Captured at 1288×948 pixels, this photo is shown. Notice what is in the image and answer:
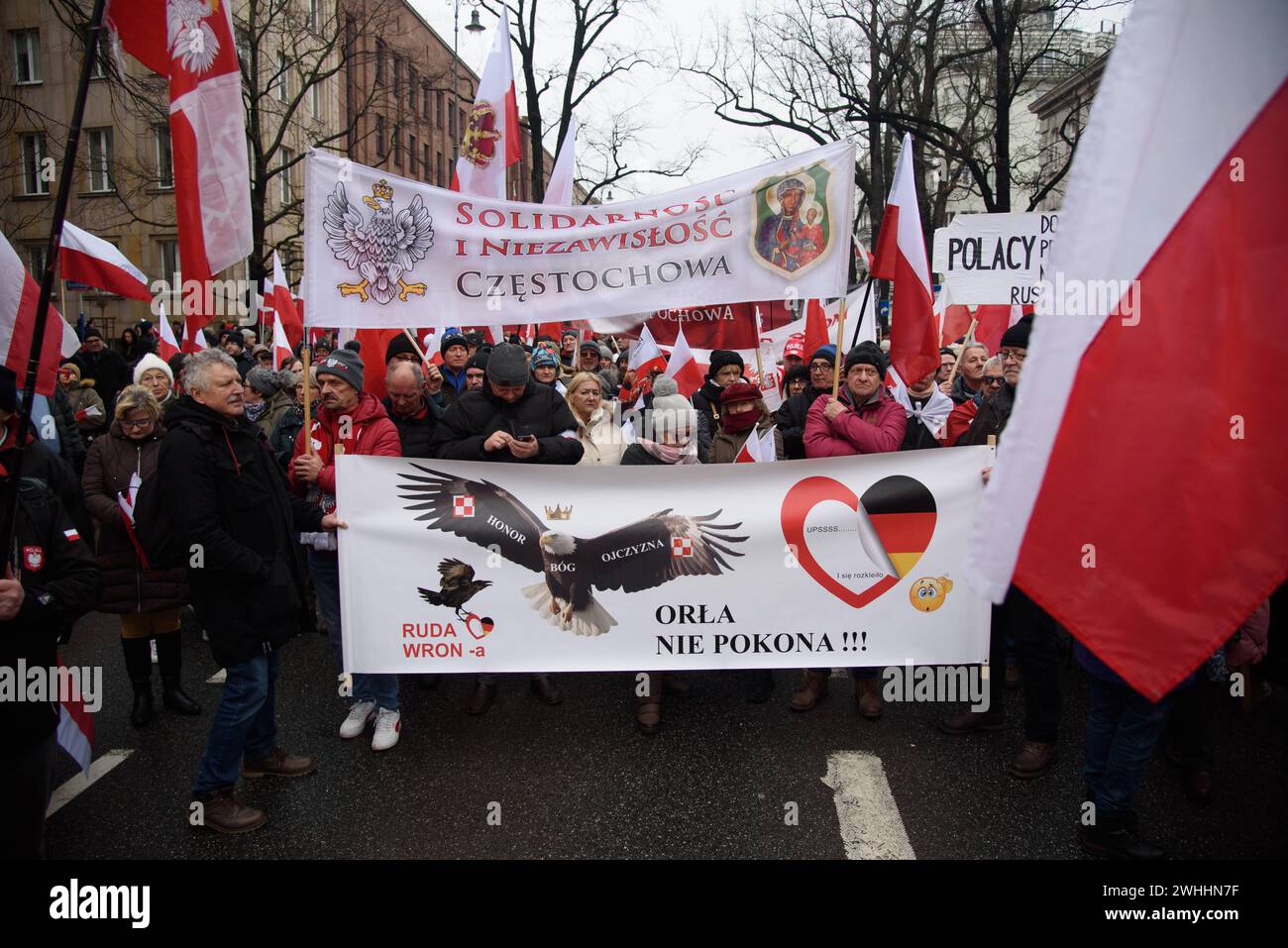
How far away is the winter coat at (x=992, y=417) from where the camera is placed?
→ 173 inches

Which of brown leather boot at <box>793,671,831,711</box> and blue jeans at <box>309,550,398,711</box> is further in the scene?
brown leather boot at <box>793,671,831,711</box>

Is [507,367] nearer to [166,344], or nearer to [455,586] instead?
[455,586]

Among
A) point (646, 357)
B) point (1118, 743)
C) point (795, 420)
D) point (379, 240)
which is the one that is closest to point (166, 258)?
point (646, 357)

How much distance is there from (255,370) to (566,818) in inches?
196

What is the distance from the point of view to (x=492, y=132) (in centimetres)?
793

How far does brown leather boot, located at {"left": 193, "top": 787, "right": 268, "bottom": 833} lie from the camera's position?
3568 millimetres

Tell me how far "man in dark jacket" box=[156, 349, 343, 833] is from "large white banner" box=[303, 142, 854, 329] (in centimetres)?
100

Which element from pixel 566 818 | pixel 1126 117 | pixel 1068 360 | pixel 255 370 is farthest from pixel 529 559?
pixel 255 370

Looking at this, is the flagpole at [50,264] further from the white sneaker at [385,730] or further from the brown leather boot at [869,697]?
the brown leather boot at [869,697]

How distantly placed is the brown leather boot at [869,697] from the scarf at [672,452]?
1.58 m

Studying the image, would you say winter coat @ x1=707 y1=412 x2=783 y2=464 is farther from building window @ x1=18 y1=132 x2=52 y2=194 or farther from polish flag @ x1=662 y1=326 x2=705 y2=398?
building window @ x1=18 y1=132 x2=52 y2=194

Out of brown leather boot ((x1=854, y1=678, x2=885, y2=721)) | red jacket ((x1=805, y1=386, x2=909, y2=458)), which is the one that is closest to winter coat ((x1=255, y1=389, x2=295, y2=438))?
red jacket ((x1=805, y1=386, x2=909, y2=458))

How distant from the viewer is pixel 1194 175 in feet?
6.07
